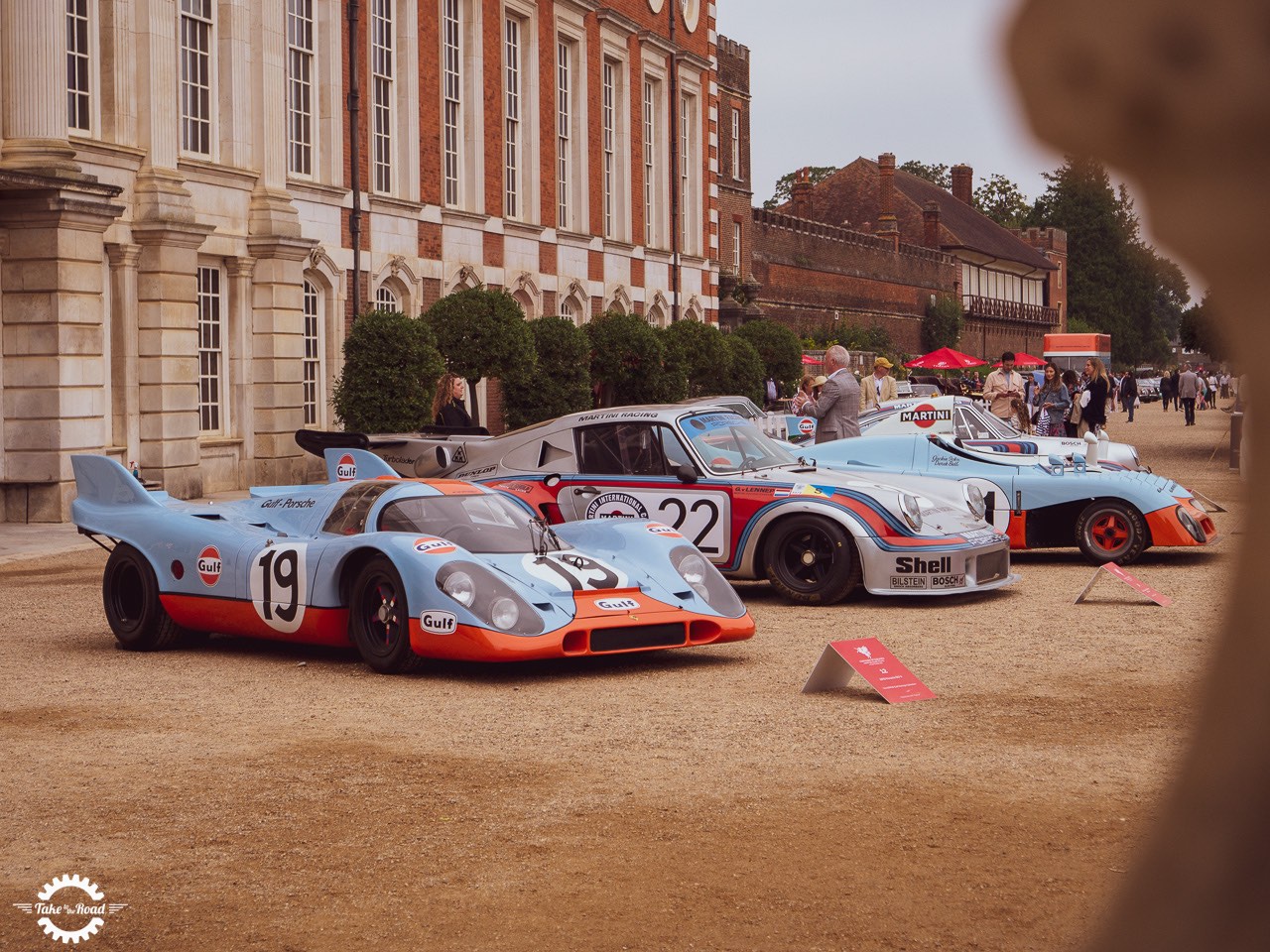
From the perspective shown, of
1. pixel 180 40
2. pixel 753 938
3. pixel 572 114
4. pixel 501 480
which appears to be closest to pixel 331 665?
pixel 501 480

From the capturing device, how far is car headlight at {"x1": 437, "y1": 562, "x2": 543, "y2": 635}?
884cm

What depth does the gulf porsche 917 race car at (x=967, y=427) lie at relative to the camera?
17.4m

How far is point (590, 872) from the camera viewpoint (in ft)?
17.2

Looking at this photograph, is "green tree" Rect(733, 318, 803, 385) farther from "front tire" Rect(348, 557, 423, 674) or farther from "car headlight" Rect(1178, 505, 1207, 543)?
"front tire" Rect(348, 557, 423, 674)

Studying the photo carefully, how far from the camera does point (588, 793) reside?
21.0 ft

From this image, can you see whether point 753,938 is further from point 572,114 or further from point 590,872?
point 572,114

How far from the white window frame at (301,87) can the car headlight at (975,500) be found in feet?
54.6

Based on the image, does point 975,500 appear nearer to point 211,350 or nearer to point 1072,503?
point 1072,503

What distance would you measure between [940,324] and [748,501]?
77651 mm

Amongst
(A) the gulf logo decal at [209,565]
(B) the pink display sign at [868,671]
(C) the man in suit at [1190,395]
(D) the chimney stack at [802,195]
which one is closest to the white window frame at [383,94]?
(A) the gulf logo decal at [209,565]

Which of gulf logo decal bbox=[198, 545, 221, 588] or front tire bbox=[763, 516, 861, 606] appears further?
front tire bbox=[763, 516, 861, 606]

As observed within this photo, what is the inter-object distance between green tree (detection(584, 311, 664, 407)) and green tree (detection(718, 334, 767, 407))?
4.23m

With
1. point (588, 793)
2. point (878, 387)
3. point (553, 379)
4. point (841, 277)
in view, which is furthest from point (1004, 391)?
point (841, 277)

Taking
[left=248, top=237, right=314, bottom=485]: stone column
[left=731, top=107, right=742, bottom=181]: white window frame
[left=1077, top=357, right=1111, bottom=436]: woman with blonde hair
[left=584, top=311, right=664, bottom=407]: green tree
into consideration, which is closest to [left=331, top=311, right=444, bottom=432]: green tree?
[left=248, top=237, right=314, bottom=485]: stone column
